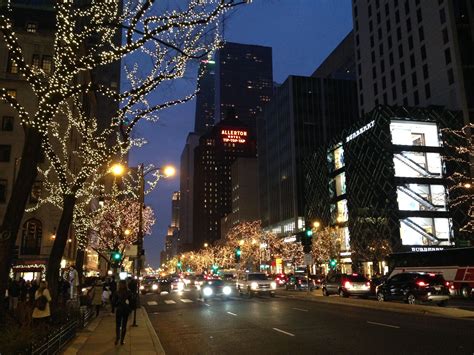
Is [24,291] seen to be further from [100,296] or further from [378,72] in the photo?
[378,72]

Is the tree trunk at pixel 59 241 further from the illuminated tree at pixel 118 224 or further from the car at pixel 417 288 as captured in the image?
the illuminated tree at pixel 118 224

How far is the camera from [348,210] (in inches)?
2729

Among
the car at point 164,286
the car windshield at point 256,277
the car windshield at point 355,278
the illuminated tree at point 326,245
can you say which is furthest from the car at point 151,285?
the illuminated tree at point 326,245

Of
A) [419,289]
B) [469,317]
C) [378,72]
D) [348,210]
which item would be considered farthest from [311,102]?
[469,317]

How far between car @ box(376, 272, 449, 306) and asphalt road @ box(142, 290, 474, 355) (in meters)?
5.72

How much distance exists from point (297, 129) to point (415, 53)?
3395cm

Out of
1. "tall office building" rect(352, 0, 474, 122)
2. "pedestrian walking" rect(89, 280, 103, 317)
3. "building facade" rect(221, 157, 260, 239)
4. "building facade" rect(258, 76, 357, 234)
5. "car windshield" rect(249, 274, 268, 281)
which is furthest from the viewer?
"building facade" rect(221, 157, 260, 239)

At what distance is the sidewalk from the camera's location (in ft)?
38.6

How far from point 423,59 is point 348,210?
82.4ft

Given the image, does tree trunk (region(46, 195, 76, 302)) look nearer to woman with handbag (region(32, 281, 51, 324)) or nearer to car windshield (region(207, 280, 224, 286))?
woman with handbag (region(32, 281, 51, 324))

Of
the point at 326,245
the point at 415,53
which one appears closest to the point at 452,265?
the point at 326,245

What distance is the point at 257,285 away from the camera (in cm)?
3534

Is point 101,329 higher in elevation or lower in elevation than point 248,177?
lower

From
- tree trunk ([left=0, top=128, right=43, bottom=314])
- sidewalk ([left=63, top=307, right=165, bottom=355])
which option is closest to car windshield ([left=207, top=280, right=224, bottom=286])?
sidewalk ([left=63, top=307, right=165, bottom=355])
